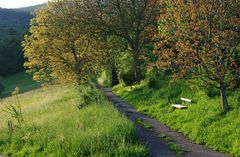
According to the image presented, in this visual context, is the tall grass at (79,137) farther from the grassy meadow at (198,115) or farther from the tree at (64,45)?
the tree at (64,45)

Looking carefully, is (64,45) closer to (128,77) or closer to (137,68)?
(128,77)

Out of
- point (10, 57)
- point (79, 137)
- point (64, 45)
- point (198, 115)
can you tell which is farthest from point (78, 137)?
point (10, 57)

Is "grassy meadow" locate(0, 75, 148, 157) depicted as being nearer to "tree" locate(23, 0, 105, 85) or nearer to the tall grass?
the tall grass

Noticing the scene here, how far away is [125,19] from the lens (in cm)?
3641

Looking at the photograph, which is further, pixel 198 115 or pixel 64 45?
pixel 64 45

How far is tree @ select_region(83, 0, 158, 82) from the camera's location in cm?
3525

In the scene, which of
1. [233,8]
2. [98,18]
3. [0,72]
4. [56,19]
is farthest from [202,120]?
[0,72]

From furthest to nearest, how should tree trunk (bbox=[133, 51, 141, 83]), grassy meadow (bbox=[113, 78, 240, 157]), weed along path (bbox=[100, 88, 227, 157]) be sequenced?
tree trunk (bbox=[133, 51, 141, 83]), grassy meadow (bbox=[113, 78, 240, 157]), weed along path (bbox=[100, 88, 227, 157])

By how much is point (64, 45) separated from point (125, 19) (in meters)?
6.72

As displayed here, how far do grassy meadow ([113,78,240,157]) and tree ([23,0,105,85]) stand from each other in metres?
12.3

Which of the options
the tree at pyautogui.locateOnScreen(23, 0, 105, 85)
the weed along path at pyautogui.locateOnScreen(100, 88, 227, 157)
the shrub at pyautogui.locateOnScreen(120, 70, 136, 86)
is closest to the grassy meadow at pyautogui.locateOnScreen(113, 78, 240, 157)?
the weed along path at pyautogui.locateOnScreen(100, 88, 227, 157)

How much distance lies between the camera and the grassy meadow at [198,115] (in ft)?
48.0

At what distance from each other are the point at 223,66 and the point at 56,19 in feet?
79.4

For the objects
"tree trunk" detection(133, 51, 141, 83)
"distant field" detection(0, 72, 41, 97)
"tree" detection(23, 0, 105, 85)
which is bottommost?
"distant field" detection(0, 72, 41, 97)
